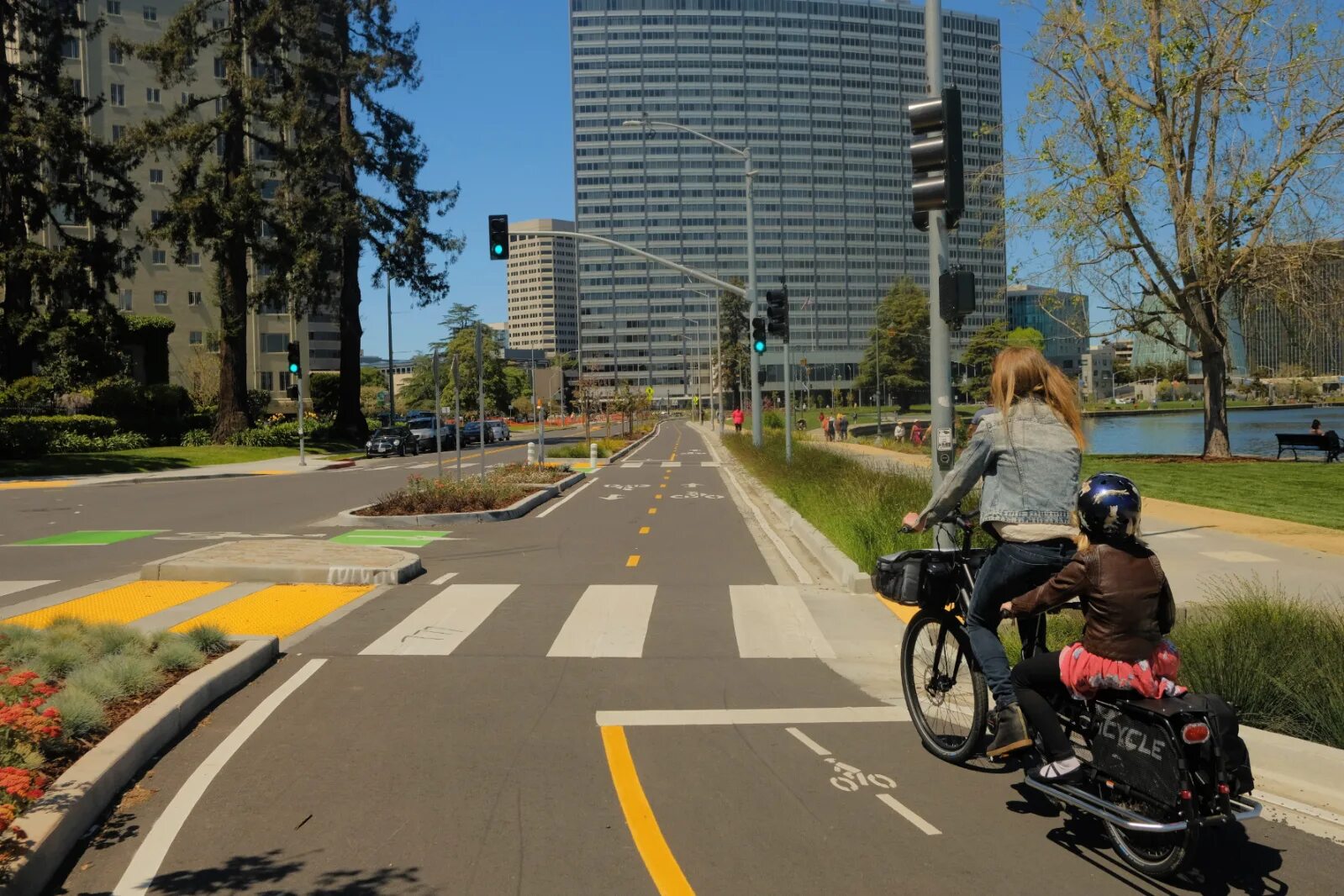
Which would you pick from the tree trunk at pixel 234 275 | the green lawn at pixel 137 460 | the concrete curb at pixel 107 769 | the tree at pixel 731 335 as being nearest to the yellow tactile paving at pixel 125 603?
the concrete curb at pixel 107 769

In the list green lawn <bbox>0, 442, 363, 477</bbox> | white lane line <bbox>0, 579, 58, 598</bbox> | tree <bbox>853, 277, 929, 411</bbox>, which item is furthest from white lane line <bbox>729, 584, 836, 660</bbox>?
tree <bbox>853, 277, 929, 411</bbox>

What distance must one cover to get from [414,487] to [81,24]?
30125 millimetres

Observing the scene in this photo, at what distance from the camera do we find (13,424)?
34719mm

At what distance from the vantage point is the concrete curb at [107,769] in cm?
404

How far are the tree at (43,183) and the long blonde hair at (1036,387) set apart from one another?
40832 mm

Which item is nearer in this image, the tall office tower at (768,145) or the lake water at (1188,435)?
the lake water at (1188,435)

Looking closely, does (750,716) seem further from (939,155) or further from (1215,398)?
(1215,398)

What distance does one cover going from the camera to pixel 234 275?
45000 millimetres

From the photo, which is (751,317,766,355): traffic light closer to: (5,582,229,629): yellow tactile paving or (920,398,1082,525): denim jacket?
(5,582,229,629): yellow tactile paving

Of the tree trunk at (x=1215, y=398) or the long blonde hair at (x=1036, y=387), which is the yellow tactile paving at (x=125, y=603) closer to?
the long blonde hair at (x=1036, y=387)

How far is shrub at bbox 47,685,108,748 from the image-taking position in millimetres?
5422

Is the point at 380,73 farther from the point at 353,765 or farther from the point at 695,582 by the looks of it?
the point at 353,765

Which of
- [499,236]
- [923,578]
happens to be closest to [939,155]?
[923,578]

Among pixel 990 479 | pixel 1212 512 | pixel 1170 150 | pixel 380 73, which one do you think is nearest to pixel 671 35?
pixel 380 73
